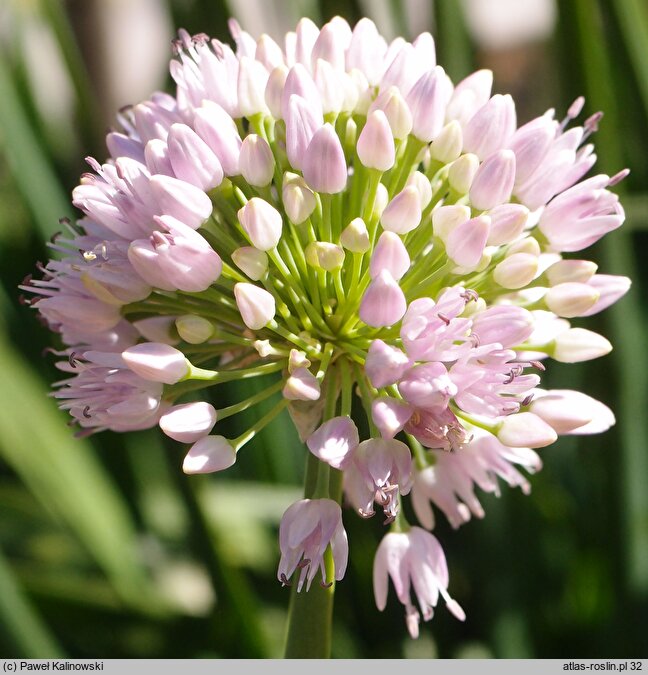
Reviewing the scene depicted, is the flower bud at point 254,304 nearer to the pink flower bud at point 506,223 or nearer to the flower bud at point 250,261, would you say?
the flower bud at point 250,261

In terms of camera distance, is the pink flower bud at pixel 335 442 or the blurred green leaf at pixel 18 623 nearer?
the pink flower bud at pixel 335 442

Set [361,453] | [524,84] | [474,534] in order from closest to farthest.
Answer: [361,453] → [474,534] → [524,84]

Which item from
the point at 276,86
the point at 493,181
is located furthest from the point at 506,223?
the point at 276,86

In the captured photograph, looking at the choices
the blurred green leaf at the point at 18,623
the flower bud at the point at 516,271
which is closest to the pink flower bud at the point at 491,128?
the flower bud at the point at 516,271

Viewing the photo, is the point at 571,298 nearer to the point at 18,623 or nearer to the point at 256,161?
the point at 256,161

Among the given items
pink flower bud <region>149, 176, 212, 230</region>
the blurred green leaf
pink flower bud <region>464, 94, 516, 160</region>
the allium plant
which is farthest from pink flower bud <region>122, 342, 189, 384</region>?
the blurred green leaf
